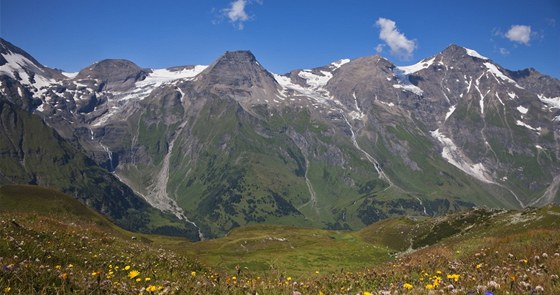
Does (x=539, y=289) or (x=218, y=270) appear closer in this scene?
(x=539, y=289)

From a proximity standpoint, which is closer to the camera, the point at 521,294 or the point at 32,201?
the point at 521,294

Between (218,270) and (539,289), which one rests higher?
(539,289)

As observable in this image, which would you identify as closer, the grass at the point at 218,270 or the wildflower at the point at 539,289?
the wildflower at the point at 539,289

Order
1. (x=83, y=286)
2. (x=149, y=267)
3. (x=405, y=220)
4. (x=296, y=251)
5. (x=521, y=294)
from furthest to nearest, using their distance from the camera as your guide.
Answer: (x=405, y=220) → (x=296, y=251) → (x=149, y=267) → (x=83, y=286) → (x=521, y=294)

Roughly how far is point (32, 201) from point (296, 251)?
155 ft

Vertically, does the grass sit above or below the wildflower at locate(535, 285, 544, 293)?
below

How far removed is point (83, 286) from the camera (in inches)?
312

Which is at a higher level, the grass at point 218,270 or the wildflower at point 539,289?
the wildflower at point 539,289

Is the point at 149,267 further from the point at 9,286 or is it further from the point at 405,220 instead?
the point at 405,220

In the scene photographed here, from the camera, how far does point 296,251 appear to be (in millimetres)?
63875

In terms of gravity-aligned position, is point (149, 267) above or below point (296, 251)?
above

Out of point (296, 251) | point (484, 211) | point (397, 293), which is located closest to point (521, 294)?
point (397, 293)

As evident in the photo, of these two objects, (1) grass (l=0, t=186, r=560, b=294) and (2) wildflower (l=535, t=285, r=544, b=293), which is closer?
(2) wildflower (l=535, t=285, r=544, b=293)

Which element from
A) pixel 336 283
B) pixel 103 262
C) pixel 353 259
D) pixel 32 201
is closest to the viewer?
pixel 336 283
